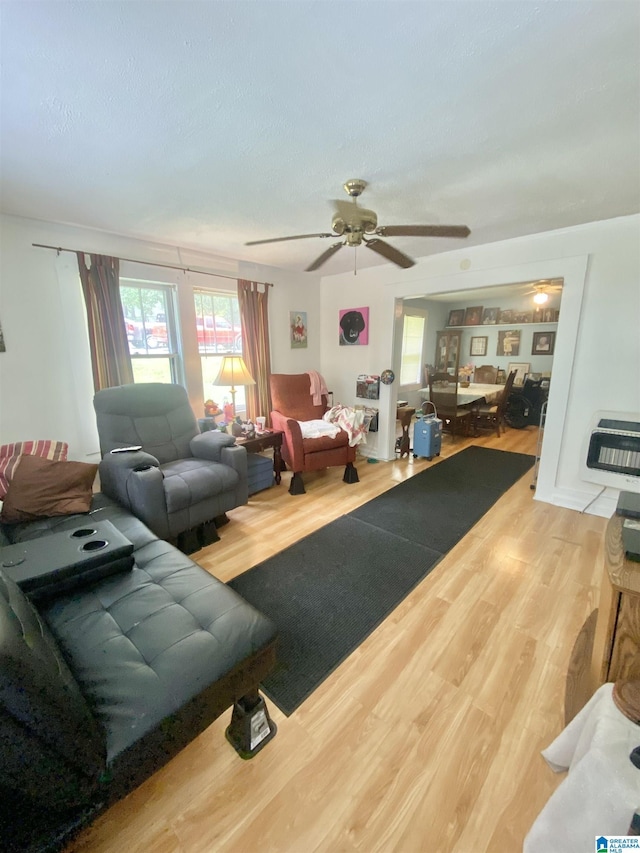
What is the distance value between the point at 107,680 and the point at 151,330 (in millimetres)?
2837

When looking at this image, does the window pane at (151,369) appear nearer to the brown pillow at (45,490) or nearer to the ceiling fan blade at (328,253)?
the brown pillow at (45,490)

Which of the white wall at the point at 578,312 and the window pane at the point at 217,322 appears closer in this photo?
the white wall at the point at 578,312

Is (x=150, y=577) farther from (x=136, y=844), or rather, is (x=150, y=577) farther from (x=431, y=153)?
(x=431, y=153)

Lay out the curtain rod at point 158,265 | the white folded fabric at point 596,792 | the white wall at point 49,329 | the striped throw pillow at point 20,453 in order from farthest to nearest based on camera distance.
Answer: the curtain rod at point 158,265 < the white wall at point 49,329 < the striped throw pillow at point 20,453 < the white folded fabric at point 596,792

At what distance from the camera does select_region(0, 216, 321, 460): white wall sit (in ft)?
7.79

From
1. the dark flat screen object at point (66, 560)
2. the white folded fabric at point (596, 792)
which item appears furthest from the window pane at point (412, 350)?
the white folded fabric at point (596, 792)

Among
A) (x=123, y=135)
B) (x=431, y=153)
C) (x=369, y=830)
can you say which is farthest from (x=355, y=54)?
(x=369, y=830)

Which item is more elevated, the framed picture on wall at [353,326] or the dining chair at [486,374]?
the framed picture on wall at [353,326]

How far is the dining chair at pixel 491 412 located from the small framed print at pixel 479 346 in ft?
4.43

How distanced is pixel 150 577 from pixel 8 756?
0.78 metres

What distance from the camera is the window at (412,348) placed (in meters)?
5.64

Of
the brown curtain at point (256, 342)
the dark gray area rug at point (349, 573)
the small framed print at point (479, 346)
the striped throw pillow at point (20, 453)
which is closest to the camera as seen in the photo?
the dark gray area rug at point (349, 573)

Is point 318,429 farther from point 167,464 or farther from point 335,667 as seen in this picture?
point 335,667

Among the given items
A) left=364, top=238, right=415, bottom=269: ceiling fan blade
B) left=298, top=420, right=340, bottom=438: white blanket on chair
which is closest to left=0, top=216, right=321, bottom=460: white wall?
left=298, top=420, right=340, bottom=438: white blanket on chair
